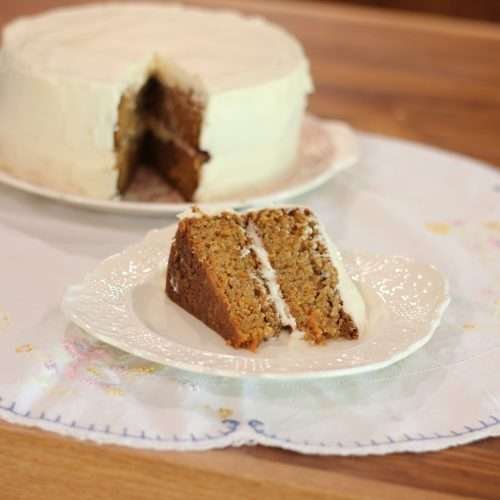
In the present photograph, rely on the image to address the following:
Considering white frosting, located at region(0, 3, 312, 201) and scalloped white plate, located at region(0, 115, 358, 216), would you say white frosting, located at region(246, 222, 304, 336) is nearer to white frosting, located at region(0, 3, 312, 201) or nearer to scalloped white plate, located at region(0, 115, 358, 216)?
scalloped white plate, located at region(0, 115, 358, 216)

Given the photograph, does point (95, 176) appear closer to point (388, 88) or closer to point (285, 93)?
point (285, 93)

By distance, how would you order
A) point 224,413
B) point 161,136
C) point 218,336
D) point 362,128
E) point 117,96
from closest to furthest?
point 224,413
point 218,336
point 117,96
point 161,136
point 362,128

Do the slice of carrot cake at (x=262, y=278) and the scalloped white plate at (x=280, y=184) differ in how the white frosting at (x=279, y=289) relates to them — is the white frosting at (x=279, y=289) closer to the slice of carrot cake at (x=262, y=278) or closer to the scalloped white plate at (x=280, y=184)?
the slice of carrot cake at (x=262, y=278)

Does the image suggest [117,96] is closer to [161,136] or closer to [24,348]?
[161,136]

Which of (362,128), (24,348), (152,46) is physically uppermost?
(152,46)

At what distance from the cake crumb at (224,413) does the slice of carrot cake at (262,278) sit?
109mm

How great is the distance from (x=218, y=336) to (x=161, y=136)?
822 millimetres

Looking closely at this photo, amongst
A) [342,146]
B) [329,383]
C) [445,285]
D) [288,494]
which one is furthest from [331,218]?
[288,494]

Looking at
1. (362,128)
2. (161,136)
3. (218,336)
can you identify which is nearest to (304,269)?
(218,336)

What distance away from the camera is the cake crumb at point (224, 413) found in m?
1.36

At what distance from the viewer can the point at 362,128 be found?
2447mm

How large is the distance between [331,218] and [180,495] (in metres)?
0.83

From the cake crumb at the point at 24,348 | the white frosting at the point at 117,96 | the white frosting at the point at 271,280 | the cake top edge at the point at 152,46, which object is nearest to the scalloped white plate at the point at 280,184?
the white frosting at the point at 117,96

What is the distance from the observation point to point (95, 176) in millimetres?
1958
